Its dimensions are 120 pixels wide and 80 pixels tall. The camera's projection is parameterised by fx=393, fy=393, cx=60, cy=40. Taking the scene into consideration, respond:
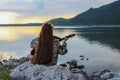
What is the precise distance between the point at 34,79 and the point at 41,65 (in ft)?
1.63

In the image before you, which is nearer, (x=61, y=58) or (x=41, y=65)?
(x=41, y=65)

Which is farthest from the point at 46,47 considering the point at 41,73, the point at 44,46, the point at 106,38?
the point at 106,38

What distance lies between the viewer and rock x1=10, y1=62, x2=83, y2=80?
9.14m

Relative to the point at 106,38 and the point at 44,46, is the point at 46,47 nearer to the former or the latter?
the point at 44,46

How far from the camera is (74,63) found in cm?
3897

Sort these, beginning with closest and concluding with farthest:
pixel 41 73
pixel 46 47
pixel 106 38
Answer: pixel 41 73, pixel 46 47, pixel 106 38

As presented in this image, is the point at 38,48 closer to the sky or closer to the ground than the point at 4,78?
closer to the sky

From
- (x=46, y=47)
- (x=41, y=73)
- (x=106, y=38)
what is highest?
(x=46, y=47)

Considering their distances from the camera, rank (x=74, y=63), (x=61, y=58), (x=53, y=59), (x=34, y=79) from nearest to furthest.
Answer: (x=34, y=79)
(x=53, y=59)
(x=74, y=63)
(x=61, y=58)

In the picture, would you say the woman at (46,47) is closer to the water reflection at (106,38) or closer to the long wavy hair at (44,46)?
the long wavy hair at (44,46)

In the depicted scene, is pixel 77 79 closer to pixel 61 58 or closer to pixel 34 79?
pixel 34 79

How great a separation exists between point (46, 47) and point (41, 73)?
0.64 metres

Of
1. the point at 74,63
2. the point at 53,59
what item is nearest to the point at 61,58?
the point at 74,63

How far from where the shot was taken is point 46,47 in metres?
9.42
